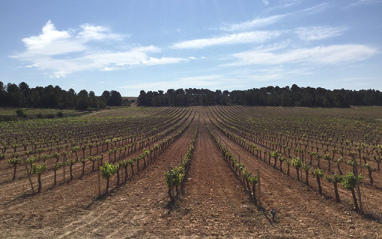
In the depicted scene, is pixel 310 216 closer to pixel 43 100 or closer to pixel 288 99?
pixel 43 100

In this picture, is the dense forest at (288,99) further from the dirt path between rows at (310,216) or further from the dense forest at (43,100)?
the dirt path between rows at (310,216)

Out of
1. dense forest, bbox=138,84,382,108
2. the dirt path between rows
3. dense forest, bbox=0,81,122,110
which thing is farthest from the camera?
dense forest, bbox=138,84,382,108

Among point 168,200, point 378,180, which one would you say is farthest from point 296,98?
point 168,200

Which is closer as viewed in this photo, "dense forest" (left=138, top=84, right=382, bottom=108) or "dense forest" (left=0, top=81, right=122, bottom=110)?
"dense forest" (left=0, top=81, right=122, bottom=110)

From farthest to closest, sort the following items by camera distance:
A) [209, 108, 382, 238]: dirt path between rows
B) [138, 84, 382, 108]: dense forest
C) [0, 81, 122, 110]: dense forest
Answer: [138, 84, 382, 108]: dense forest < [0, 81, 122, 110]: dense forest < [209, 108, 382, 238]: dirt path between rows

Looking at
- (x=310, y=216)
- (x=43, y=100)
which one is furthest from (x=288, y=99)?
(x=310, y=216)

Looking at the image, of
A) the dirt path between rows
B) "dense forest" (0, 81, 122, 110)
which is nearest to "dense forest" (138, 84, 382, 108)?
"dense forest" (0, 81, 122, 110)

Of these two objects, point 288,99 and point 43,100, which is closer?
point 43,100

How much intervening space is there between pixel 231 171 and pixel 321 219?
32.0 ft

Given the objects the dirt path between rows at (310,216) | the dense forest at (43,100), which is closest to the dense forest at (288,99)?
the dense forest at (43,100)

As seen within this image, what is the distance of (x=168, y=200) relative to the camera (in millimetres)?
13711

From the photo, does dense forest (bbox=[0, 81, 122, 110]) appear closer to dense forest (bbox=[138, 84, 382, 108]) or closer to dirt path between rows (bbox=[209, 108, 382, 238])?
dense forest (bbox=[138, 84, 382, 108])

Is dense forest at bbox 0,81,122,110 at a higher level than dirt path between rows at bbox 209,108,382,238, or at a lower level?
higher

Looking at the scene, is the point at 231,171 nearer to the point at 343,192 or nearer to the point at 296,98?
the point at 343,192
